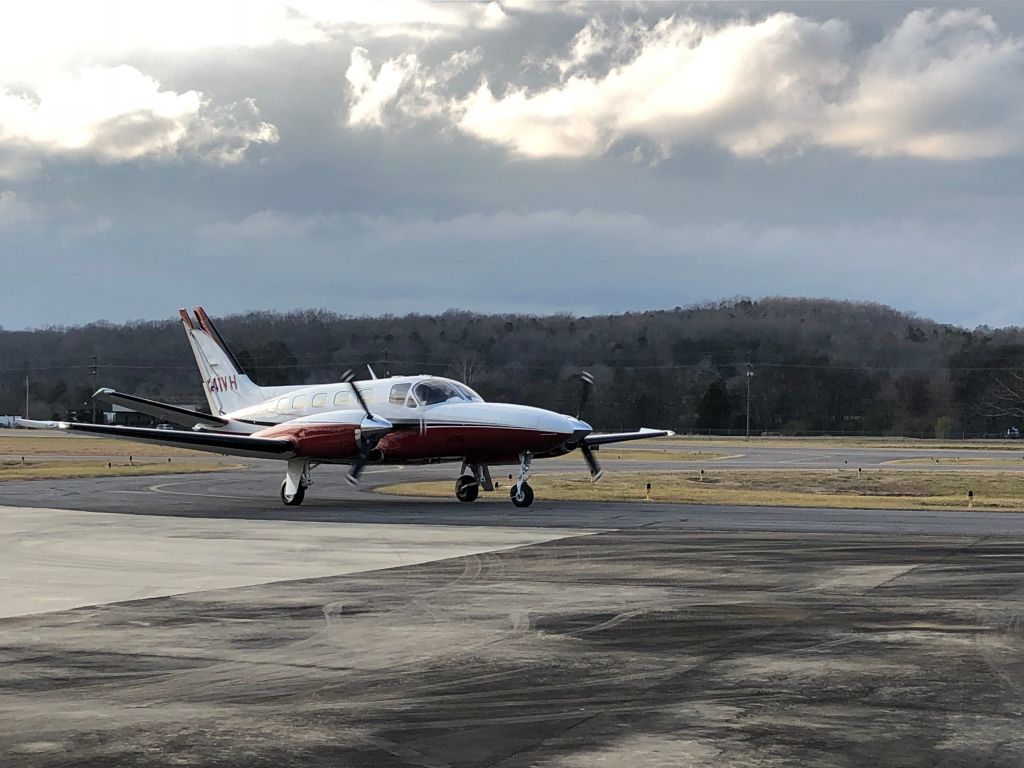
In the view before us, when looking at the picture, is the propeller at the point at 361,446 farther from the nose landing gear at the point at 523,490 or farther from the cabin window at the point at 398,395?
the nose landing gear at the point at 523,490

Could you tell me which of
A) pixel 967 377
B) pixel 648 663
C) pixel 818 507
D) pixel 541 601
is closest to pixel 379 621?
pixel 541 601

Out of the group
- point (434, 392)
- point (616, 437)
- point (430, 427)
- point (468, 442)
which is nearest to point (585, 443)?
point (468, 442)

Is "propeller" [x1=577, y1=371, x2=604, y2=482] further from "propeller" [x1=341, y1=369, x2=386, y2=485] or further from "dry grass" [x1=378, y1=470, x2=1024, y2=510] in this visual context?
"propeller" [x1=341, y1=369, x2=386, y2=485]

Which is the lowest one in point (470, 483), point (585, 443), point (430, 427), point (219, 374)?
point (470, 483)

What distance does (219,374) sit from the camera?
133 ft

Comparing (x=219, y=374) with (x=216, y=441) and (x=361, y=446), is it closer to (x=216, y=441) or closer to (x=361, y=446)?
(x=216, y=441)

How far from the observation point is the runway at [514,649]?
7.95 meters

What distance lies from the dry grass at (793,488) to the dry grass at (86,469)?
594 inches

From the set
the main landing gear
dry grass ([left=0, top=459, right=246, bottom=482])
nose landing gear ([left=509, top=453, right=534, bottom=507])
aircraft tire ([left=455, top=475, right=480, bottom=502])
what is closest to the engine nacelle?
the main landing gear

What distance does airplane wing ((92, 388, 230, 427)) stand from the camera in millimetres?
32906

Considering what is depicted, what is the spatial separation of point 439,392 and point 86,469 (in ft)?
92.2

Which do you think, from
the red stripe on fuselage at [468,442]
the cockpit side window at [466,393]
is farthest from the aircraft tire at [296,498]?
the cockpit side window at [466,393]

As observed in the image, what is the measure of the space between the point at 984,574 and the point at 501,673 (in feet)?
33.5

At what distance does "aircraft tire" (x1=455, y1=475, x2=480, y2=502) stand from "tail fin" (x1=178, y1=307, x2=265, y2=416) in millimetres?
8320
